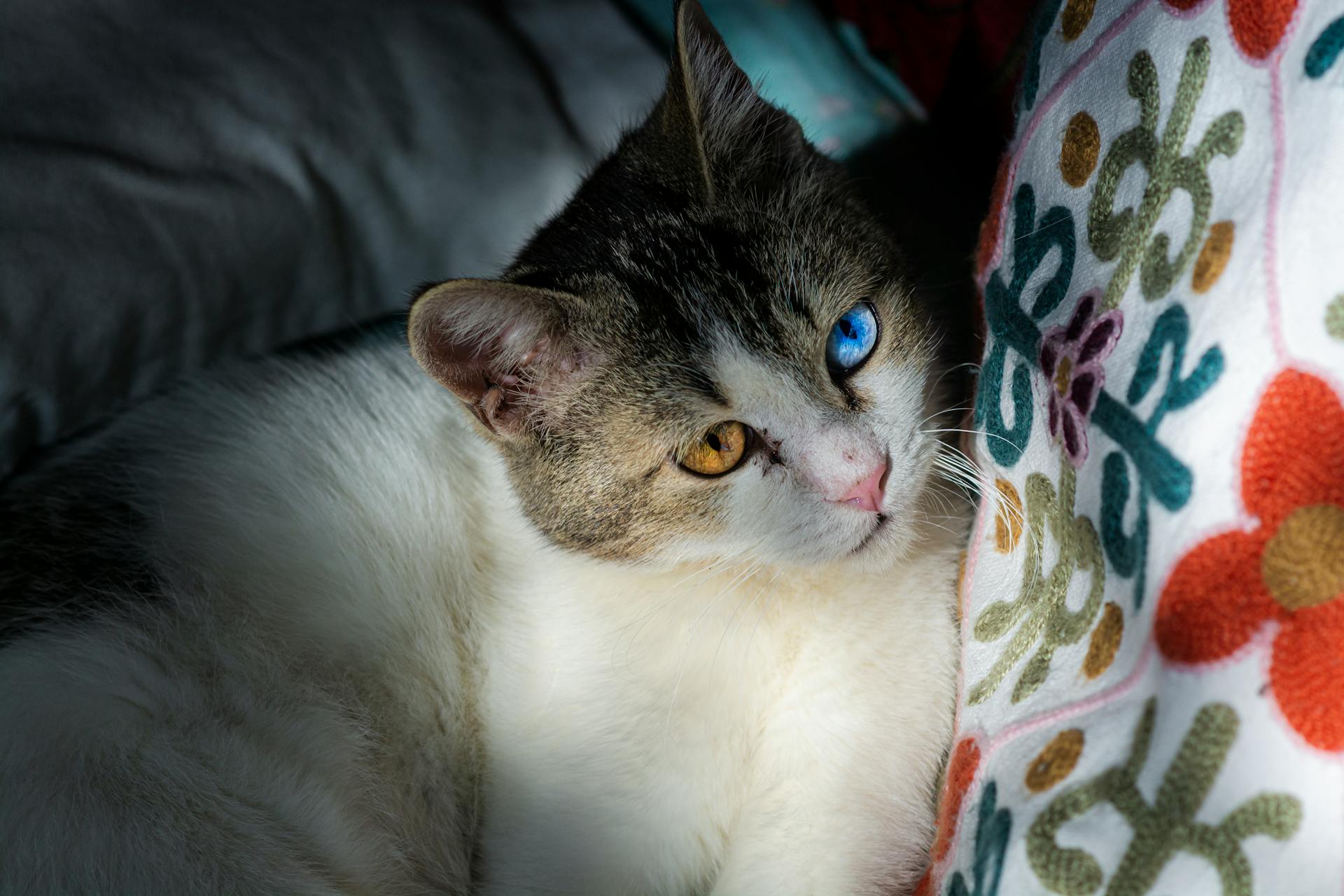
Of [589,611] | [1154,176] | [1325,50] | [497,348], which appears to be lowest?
[589,611]

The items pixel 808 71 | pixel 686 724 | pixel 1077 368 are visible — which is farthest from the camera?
pixel 808 71

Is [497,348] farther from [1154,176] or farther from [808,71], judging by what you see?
[808,71]

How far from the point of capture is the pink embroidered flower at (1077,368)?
2.54 feet

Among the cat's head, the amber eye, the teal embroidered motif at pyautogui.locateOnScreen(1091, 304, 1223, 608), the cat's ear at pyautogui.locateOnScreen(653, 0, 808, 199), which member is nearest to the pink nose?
the cat's head

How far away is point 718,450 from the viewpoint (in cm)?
97

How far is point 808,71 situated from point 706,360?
95 cm

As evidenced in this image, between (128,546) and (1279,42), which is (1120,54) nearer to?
(1279,42)

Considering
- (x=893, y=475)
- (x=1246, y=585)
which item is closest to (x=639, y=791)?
(x=893, y=475)

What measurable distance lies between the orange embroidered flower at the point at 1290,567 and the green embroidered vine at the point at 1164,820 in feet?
0.13

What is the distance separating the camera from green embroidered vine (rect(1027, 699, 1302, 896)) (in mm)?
587

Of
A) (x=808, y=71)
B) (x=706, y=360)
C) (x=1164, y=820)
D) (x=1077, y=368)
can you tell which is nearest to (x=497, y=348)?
(x=706, y=360)

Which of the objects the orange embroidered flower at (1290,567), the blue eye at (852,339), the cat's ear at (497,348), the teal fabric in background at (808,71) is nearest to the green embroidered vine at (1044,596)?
the orange embroidered flower at (1290,567)

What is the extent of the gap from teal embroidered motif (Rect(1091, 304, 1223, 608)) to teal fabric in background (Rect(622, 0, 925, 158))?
1.04 m

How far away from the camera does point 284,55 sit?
1.50 metres
